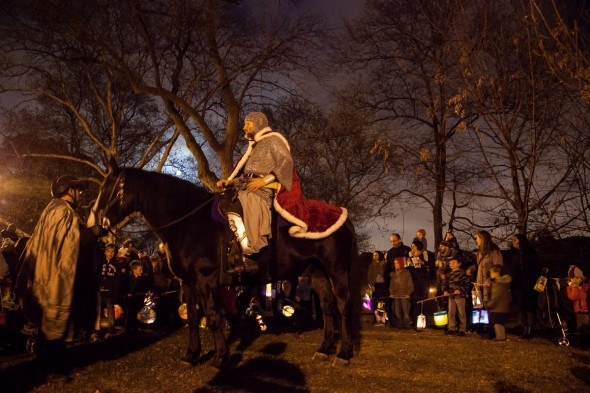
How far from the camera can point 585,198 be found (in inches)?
408

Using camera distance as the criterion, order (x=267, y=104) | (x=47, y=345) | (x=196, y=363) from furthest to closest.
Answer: (x=267, y=104) → (x=196, y=363) → (x=47, y=345)

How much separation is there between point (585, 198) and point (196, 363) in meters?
8.03

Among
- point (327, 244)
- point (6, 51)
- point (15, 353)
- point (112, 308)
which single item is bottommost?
point (15, 353)

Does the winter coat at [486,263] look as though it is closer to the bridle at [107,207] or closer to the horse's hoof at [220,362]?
the horse's hoof at [220,362]

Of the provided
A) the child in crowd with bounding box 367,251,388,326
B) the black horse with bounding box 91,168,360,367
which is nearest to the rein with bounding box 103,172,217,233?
the black horse with bounding box 91,168,360,367

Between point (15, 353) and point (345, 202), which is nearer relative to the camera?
point (15, 353)

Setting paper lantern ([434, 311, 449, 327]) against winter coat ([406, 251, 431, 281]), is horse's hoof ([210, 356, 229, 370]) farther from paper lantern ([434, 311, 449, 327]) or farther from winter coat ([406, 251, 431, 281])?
winter coat ([406, 251, 431, 281])

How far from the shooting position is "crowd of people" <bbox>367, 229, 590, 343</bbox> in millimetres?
10234

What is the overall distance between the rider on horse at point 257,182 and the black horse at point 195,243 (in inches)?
9.8

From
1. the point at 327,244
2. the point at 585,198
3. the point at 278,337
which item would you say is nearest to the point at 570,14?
the point at 585,198

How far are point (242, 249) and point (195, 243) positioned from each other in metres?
0.62

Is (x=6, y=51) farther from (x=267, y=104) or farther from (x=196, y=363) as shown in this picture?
(x=196, y=363)

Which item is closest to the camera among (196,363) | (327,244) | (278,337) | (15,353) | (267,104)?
(196,363)

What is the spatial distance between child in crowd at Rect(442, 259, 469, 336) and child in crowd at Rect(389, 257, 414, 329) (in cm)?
130
